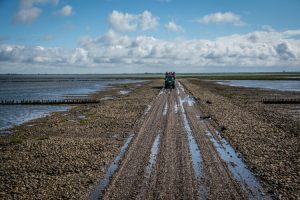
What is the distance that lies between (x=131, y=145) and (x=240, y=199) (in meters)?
9.32

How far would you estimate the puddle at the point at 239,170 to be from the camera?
11331 millimetres

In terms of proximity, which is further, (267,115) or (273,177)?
(267,115)

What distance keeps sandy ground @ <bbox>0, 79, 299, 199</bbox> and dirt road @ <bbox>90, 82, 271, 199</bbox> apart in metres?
0.04

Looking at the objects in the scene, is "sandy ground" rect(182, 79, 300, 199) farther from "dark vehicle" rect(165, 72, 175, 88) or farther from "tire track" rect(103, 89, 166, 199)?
"dark vehicle" rect(165, 72, 175, 88)

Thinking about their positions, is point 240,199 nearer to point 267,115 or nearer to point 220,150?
point 220,150

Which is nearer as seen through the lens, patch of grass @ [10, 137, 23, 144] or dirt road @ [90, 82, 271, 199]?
dirt road @ [90, 82, 271, 199]

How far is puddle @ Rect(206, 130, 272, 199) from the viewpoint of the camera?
11.3 meters

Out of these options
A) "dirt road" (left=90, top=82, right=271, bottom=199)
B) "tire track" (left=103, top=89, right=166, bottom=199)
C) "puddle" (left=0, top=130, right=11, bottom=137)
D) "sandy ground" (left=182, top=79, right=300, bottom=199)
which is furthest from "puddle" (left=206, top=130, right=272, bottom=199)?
"puddle" (left=0, top=130, right=11, bottom=137)

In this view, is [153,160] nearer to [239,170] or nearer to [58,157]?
[239,170]

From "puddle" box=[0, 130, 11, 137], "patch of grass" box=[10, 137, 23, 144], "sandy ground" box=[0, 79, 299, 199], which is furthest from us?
"puddle" box=[0, 130, 11, 137]

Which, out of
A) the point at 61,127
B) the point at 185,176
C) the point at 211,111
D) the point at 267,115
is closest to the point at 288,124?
the point at 267,115

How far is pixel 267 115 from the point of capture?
3111 centimetres

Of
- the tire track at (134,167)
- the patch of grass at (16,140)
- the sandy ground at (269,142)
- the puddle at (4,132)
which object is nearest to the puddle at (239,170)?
the sandy ground at (269,142)

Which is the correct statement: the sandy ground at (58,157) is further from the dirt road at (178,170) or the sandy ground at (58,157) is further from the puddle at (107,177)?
the dirt road at (178,170)
